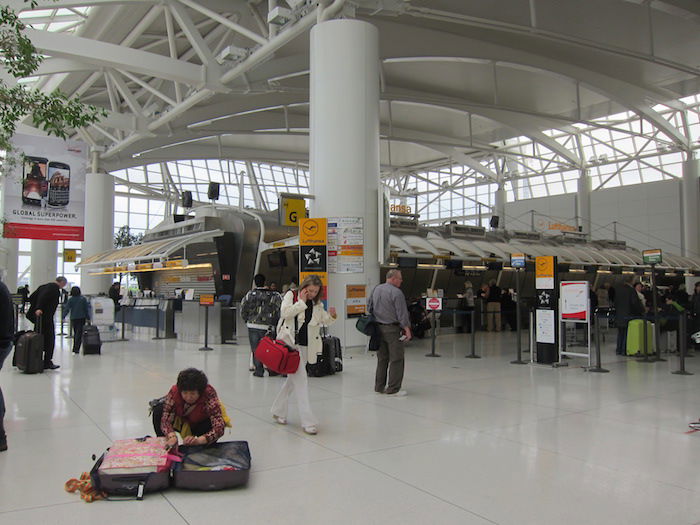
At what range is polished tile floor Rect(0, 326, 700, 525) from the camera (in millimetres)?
3719

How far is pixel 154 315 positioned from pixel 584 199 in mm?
27412

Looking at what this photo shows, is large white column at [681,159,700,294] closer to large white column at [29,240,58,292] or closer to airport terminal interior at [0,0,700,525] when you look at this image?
airport terminal interior at [0,0,700,525]

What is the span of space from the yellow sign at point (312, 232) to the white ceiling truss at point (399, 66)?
4.95m

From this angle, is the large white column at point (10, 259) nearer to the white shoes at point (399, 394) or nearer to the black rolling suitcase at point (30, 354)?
the black rolling suitcase at point (30, 354)

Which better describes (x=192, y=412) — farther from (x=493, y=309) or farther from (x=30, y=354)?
(x=493, y=309)

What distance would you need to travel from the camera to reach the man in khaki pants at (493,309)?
1945 cm

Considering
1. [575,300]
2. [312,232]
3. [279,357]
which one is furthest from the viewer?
[312,232]

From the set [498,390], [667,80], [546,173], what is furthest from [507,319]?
[546,173]

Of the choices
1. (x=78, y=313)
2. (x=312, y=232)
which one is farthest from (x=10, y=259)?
(x=312, y=232)

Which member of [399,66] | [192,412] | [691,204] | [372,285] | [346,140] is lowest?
[192,412]

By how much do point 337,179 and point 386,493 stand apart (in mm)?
8891

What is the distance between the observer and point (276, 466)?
15.2 ft

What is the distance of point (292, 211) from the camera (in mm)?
12609

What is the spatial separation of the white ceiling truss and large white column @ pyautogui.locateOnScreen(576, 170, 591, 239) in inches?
63.5
